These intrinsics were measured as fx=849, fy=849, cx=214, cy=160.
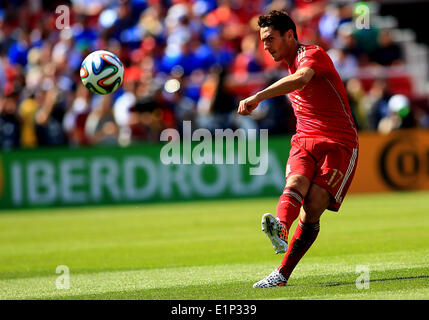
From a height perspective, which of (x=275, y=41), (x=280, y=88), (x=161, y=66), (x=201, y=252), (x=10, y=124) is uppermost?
(x=161, y=66)

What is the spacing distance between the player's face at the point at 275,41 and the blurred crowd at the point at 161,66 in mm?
12476

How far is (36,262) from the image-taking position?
11.7 m

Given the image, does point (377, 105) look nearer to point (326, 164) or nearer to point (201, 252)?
point (201, 252)

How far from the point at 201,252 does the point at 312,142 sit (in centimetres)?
407

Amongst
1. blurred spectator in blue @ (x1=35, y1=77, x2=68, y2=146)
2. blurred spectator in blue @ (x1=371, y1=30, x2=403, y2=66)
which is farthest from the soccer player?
blurred spectator in blue @ (x1=371, y1=30, x2=403, y2=66)

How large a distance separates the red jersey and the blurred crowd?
40.8ft

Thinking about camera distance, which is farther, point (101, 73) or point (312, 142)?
point (101, 73)

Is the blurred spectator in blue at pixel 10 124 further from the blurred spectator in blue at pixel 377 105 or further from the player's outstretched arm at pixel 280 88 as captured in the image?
the player's outstretched arm at pixel 280 88

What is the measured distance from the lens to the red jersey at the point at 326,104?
8445 mm

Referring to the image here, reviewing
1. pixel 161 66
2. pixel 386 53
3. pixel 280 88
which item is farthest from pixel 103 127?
pixel 280 88

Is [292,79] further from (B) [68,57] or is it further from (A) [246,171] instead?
(B) [68,57]

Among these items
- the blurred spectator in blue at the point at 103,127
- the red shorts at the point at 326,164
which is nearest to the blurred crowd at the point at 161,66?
the blurred spectator in blue at the point at 103,127

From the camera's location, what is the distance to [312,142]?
8477 millimetres
